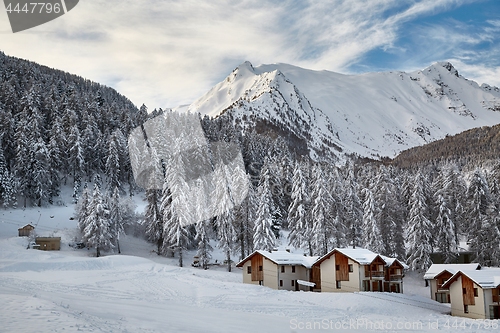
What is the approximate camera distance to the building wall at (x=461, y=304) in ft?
137

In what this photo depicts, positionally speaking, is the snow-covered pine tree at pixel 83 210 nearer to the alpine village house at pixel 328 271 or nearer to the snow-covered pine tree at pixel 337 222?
the alpine village house at pixel 328 271

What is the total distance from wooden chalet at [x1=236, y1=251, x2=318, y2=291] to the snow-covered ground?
269 centimetres

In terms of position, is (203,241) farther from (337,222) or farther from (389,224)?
(389,224)

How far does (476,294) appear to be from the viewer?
42406mm

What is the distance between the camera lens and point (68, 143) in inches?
3489

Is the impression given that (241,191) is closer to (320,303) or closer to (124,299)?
(320,303)

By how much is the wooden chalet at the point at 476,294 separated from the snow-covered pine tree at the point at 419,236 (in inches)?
486

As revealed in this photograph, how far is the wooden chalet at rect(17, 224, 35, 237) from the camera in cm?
6438

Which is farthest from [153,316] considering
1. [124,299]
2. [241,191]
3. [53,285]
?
[241,191]

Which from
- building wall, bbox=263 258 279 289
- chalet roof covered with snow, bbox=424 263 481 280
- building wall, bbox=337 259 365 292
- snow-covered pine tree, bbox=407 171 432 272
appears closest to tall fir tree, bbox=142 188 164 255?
building wall, bbox=263 258 279 289

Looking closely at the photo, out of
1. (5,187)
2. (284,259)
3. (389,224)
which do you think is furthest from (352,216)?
(5,187)

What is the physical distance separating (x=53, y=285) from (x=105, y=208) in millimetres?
30022

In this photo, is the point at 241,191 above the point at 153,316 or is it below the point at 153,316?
above

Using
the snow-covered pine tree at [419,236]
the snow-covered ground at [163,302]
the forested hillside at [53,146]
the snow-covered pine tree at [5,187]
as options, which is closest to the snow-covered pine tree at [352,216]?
the snow-covered pine tree at [419,236]
